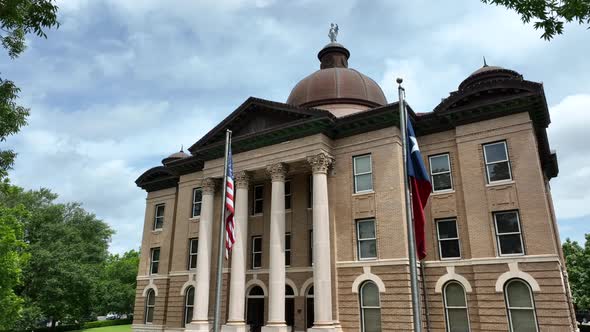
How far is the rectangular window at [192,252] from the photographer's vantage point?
2890 centimetres

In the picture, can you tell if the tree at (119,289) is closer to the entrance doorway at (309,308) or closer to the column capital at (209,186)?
the column capital at (209,186)

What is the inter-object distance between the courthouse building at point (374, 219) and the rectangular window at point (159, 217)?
457 cm

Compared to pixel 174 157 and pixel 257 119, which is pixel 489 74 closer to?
pixel 257 119

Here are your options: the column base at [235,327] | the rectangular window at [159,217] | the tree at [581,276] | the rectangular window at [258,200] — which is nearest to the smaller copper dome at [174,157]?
the rectangular window at [159,217]

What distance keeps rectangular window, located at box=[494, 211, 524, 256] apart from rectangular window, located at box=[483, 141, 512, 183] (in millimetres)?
1772

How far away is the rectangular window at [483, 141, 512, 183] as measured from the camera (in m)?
20.1

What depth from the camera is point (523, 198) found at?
1911 centimetres

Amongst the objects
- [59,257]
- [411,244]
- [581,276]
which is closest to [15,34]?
[411,244]

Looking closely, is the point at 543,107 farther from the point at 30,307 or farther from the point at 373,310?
the point at 30,307

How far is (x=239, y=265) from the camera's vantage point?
2369 cm

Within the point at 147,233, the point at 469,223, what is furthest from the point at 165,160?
the point at 469,223

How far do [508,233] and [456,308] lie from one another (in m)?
4.22

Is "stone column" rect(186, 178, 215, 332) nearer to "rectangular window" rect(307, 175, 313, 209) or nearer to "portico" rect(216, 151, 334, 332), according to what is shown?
"portico" rect(216, 151, 334, 332)

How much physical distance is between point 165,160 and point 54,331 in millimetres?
27552
